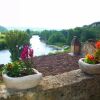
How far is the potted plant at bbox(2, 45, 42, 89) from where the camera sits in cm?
228

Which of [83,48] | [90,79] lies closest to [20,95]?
[90,79]

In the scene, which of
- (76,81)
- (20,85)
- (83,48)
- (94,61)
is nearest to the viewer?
(20,85)

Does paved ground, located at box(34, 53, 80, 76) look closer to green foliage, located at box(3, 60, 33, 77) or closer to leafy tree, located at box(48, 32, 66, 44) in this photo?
green foliage, located at box(3, 60, 33, 77)

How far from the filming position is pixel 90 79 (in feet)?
8.78

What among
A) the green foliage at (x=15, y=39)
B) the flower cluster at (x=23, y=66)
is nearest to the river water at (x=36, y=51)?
the green foliage at (x=15, y=39)

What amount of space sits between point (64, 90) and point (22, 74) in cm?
50

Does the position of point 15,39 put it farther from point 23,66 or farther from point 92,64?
point 23,66

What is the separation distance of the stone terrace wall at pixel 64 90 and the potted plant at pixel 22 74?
72mm

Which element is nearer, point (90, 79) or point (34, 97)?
point (34, 97)

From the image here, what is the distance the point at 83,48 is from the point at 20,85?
7.81 m

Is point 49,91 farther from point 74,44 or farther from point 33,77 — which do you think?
point 74,44

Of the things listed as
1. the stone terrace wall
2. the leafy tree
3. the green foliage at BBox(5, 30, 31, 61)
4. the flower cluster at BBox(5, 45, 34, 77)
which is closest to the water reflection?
the leafy tree

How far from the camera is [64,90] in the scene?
2.51m

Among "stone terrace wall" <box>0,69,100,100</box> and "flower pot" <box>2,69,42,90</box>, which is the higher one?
"flower pot" <box>2,69,42,90</box>
